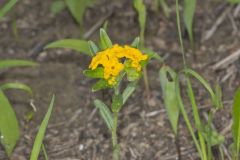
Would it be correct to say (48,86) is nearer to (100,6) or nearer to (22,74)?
(22,74)

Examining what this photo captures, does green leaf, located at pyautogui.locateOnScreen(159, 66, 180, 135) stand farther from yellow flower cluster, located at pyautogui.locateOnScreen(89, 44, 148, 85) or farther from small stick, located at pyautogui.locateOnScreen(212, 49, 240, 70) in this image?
small stick, located at pyautogui.locateOnScreen(212, 49, 240, 70)

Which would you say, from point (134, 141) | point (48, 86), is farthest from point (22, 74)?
point (134, 141)

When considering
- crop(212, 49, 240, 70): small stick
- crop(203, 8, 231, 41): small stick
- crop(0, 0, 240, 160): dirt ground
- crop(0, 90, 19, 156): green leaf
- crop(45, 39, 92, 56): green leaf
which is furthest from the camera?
crop(203, 8, 231, 41): small stick

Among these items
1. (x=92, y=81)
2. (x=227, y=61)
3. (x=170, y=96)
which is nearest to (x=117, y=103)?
(x=170, y=96)

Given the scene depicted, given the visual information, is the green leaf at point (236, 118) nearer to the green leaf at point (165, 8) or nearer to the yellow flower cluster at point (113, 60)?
the yellow flower cluster at point (113, 60)

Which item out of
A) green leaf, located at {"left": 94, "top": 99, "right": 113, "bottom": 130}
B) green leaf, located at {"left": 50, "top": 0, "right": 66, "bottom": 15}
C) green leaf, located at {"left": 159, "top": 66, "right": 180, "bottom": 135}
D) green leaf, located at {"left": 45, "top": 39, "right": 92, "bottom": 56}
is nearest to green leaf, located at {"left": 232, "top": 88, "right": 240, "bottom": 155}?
green leaf, located at {"left": 159, "top": 66, "right": 180, "bottom": 135}

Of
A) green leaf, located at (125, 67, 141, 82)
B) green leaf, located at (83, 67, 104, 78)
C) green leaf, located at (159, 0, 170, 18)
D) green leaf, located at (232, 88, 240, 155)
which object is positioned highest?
green leaf, located at (159, 0, 170, 18)

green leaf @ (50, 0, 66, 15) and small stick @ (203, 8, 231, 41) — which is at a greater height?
green leaf @ (50, 0, 66, 15)
